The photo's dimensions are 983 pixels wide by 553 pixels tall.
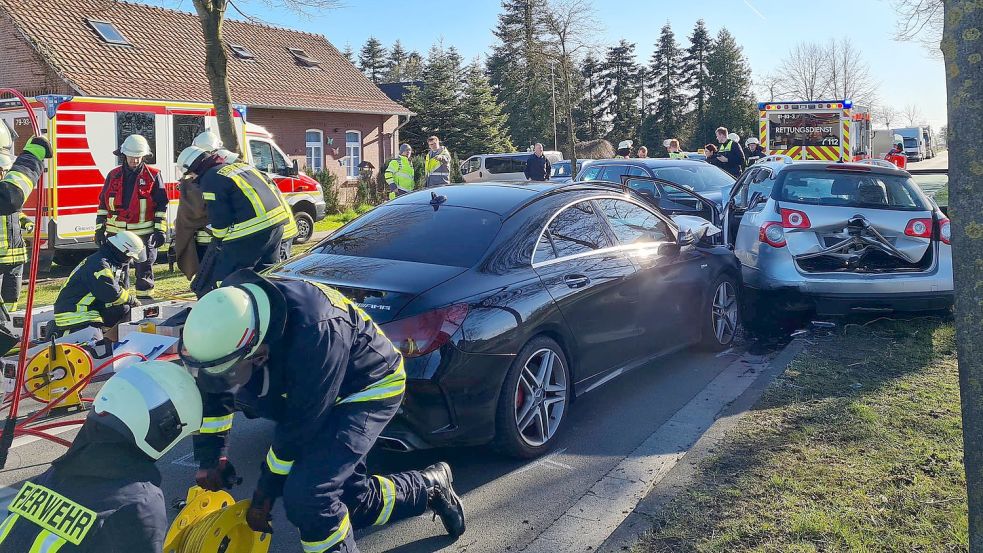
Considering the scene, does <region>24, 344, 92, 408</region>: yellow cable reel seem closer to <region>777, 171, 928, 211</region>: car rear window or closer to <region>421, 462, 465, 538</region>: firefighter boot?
<region>421, 462, 465, 538</region>: firefighter boot

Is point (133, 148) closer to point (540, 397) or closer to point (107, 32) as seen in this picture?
point (540, 397)

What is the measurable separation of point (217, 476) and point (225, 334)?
82 centimetres

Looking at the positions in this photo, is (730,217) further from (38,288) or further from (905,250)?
(38,288)

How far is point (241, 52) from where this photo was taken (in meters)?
28.3

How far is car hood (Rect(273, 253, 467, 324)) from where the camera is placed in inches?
172

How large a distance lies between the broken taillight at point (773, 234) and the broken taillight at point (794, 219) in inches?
2.6

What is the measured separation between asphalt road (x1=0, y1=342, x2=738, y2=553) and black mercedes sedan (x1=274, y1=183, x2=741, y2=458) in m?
0.22

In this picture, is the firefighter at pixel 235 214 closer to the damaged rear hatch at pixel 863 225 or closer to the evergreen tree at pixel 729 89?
the damaged rear hatch at pixel 863 225

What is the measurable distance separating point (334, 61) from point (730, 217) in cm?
2427

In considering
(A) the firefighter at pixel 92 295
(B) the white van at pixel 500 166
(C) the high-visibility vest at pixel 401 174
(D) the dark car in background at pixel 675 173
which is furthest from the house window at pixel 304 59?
(A) the firefighter at pixel 92 295

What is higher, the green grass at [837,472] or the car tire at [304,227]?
the car tire at [304,227]

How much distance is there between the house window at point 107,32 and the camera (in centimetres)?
2277

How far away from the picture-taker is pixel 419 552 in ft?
12.4

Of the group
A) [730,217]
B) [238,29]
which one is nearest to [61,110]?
[730,217]
